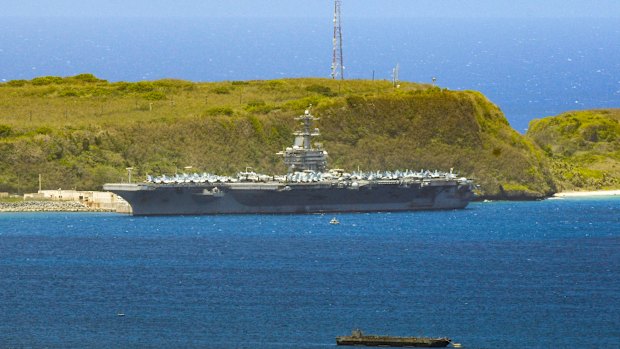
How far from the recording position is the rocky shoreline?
409 feet

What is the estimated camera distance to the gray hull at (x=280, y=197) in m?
118

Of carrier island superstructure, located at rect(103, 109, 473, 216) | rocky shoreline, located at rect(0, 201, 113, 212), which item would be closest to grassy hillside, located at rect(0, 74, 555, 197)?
rocky shoreline, located at rect(0, 201, 113, 212)

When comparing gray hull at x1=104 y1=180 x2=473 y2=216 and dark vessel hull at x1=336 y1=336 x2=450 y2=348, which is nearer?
dark vessel hull at x1=336 y1=336 x2=450 y2=348

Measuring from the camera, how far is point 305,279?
89000mm

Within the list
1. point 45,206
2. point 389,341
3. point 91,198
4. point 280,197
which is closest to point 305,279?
point 389,341

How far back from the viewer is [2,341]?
238ft

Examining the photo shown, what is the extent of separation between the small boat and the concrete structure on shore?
55.4m

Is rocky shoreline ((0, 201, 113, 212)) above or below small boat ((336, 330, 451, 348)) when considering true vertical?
above

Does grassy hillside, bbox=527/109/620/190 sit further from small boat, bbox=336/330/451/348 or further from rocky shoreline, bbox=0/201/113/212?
small boat, bbox=336/330/451/348

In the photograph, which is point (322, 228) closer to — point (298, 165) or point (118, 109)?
point (298, 165)

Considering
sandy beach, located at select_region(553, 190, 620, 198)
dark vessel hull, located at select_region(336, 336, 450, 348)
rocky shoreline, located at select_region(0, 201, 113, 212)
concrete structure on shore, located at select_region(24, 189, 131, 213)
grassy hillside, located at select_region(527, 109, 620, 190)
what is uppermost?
grassy hillside, located at select_region(527, 109, 620, 190)

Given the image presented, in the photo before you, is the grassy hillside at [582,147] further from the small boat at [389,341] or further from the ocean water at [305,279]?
the small boat at [389,341]

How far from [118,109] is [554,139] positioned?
118ft

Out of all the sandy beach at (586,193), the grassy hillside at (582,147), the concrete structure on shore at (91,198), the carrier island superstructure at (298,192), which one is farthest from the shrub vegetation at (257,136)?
the carrier island superstructure at (298,192)
